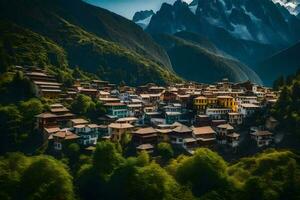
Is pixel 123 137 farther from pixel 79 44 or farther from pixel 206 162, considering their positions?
pixel 79 44

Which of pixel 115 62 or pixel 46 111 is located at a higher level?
pixel 115 62

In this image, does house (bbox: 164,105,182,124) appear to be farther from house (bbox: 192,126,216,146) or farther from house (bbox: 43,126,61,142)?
house (bbox: 43,126,61,142)

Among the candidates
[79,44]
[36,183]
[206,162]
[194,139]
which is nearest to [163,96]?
[194,139]

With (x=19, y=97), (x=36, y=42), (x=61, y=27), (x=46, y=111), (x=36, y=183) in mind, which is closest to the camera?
(x=36, y=183)

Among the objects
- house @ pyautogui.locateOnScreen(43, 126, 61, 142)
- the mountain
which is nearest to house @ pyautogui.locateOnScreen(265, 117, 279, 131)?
house @ pyautogui.locateOnScreen(43, 126, 61, 142)

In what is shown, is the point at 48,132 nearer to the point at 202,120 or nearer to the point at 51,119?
the point at 51,119

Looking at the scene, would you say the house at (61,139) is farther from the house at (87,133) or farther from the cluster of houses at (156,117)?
the house at (87,133)

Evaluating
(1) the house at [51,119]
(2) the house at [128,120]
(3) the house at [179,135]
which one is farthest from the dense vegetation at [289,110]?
(1) the house at [51,119]
